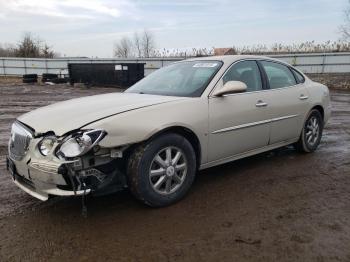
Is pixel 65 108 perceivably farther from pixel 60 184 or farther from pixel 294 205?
pixel 294 205

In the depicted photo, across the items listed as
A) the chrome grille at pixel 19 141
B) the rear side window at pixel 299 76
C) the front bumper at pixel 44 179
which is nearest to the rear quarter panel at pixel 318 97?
the rear side window at pixel 299 76

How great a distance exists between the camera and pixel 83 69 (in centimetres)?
2405

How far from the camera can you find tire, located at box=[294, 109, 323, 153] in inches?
230

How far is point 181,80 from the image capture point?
15.5ft

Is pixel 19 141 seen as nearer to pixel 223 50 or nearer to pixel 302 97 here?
pixel 302 97

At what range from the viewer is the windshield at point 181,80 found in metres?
4.42

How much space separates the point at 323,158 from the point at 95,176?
3.73 meters

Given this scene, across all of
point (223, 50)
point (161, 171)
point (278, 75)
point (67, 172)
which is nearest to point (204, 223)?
point (161, 171)

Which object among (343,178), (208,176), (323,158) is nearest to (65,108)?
(208,176)

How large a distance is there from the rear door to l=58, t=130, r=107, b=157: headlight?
2512mm

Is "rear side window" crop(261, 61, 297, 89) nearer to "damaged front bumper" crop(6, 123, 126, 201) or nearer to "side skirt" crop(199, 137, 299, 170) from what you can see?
"side skirt" crop(199, 137, 299, 170)

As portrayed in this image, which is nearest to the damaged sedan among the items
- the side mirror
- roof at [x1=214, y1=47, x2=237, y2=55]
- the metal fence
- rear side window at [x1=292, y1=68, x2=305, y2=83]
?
the side mirror

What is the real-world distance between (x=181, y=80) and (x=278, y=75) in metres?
1.58

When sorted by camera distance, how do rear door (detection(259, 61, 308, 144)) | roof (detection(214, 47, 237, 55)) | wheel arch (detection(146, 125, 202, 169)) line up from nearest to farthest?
wheel arch (detection(146, 125, 202, 169))
rear door (detection(259, 61, 308, 144))
roof (detection(214, 47, 237, 55))
